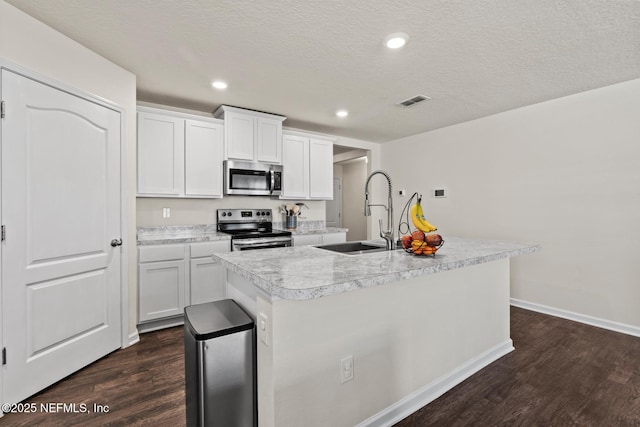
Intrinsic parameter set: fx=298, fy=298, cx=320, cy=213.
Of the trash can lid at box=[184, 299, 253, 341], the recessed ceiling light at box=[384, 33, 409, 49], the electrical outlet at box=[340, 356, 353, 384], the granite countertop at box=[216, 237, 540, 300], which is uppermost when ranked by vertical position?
the recessed ceiling light at box=[384, 33, 409, 49]

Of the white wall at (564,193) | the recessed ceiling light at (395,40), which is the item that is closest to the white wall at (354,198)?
the white wall at (564,193)

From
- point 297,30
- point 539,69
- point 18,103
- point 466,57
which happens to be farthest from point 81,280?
point 539,69

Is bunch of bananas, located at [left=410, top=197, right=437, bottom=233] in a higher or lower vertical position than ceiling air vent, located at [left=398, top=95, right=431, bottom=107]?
lower

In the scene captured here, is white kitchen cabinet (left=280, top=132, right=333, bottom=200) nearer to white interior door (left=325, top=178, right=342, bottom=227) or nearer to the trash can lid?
the trash can lid

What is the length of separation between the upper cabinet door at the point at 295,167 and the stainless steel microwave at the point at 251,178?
0.51ft

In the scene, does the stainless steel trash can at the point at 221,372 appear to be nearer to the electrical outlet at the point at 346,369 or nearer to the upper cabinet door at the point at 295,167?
the electrical outlet at the point at 346,369

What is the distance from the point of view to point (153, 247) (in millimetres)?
2908

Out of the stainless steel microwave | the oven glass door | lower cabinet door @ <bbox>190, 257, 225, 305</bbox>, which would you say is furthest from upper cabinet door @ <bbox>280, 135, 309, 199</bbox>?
lower cabinet door @ <bbox>190, 257, 225, 305</bbox>

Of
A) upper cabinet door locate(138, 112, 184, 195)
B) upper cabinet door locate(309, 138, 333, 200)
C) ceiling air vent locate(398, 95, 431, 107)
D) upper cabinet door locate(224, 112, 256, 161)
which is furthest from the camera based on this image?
upper cabinet door locate(309, 138, 333, 200)

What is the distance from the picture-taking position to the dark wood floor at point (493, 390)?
1698 mm

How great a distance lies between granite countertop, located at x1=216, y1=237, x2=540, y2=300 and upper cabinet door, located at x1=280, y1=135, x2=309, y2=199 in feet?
7.52

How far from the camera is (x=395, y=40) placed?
2191 millimetres

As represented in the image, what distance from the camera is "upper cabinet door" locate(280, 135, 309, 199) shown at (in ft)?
13.8

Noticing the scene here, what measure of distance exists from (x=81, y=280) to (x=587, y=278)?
186 inches
